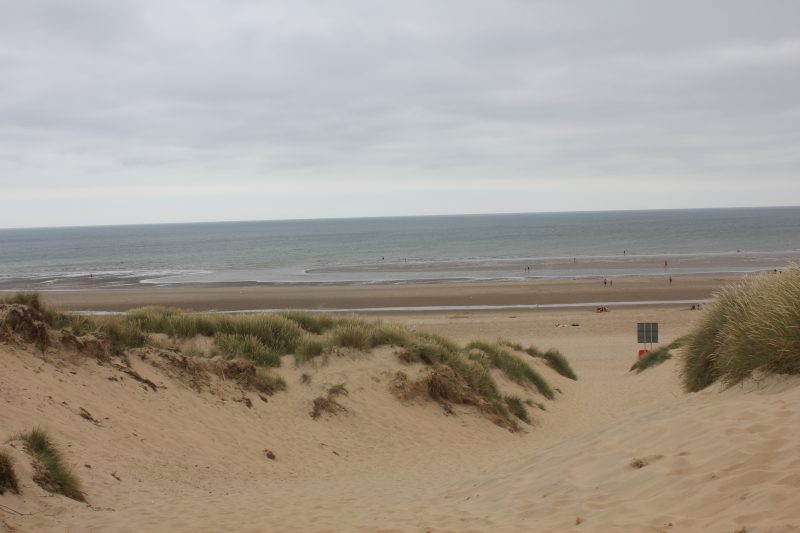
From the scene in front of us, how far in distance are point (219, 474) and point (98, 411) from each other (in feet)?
6.99

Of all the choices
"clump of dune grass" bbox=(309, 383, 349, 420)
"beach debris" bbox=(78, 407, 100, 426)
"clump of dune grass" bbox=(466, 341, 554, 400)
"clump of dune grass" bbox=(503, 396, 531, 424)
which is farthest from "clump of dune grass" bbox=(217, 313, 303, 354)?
"beach debris" bbox=(78, 407, 100, 426)

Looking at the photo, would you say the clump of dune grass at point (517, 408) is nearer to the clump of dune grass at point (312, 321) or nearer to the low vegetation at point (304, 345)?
the low vegetation at point (304, 345)

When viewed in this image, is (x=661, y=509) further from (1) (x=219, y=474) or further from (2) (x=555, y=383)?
(2) (x=555, y=383)

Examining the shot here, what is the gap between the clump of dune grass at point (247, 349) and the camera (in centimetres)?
1382

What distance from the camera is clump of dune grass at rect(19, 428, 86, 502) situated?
658 cm

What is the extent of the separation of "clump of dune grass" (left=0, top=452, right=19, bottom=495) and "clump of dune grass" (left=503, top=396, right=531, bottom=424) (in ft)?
34.1

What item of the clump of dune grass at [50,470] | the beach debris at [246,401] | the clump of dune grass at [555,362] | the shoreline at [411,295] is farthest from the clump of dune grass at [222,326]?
the shoreline at [411,295]

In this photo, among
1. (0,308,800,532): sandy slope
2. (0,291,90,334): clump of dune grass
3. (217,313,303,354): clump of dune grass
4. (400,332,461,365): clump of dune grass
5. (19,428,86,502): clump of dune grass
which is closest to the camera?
(0,308,800,532): sandy slope

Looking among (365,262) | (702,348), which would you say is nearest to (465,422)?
(702,348)

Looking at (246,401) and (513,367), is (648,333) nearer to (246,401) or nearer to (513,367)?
(513,367)

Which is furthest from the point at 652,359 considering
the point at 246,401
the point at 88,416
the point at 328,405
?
the point at 88,416

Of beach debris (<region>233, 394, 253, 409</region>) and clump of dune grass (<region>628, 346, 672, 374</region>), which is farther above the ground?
beach debris (<region>233, 394, 253, 409</region>)

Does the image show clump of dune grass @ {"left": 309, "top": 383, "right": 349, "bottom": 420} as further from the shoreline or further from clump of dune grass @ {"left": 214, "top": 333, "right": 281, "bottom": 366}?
the shoreline

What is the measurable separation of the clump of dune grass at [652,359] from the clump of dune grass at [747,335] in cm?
856
